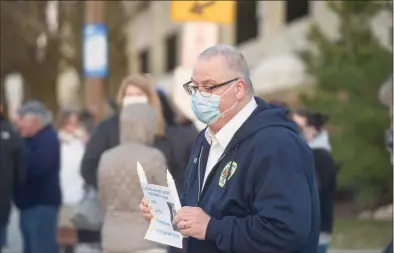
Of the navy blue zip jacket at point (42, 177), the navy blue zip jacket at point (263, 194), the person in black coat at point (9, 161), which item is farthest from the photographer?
the navy blue zip jacket at point (42, 177)

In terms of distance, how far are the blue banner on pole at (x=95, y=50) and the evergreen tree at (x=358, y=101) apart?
128 inches

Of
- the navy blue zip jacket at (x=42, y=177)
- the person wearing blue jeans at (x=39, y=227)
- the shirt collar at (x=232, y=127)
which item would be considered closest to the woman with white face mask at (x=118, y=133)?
the navy blue zip jacket at (x=42, y=177)

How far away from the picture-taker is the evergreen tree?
14.0 meters

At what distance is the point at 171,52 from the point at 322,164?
1214 inches

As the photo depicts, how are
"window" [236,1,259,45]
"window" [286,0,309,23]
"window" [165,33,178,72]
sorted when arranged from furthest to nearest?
1. "window" [165,33,178,72]
2. "window" [236,1,259,45]
3. "window" [286,0,309,23]

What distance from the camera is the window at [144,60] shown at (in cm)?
4218

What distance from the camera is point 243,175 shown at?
11.7 ft

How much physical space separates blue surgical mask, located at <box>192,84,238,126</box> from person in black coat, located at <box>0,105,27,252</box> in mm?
4585

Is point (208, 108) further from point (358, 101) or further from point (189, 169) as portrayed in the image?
point (358, 101)

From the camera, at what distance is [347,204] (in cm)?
1905

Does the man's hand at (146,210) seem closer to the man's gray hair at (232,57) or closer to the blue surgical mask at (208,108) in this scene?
the blue surgical mask at (208,108)

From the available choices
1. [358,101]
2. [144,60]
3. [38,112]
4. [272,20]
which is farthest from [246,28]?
[38,112]

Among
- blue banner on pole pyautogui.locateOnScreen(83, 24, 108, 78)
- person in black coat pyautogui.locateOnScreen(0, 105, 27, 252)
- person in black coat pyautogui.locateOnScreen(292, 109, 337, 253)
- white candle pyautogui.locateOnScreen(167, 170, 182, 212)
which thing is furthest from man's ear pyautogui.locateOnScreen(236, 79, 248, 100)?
blue banner on pole pyautogui.locateOnScreen(83, 24, 108, 78)

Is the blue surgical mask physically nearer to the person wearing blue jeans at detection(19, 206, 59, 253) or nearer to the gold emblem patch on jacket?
the gold emblem patch on jacket
